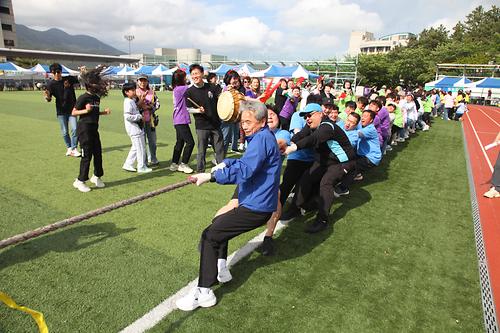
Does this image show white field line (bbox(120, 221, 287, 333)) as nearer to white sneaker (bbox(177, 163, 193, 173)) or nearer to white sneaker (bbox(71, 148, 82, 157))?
white sneaker (bbox(177, 163, 193, 173))

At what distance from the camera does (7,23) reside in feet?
235

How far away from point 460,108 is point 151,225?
22.5m

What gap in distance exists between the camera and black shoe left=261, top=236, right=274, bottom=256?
4004 millimetres

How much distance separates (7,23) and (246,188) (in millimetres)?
91825

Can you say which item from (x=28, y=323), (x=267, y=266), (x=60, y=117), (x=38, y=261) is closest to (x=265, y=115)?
(x=267, y=266)

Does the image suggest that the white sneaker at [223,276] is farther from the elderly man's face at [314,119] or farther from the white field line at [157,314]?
the elderly man's face at [314,119]

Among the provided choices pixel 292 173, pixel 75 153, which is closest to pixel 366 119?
pixel 292 173

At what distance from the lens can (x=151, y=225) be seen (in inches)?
180

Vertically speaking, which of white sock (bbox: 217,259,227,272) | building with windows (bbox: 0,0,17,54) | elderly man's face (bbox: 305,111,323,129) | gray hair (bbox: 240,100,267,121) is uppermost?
building with windows (bbox: 0,0,17,54)

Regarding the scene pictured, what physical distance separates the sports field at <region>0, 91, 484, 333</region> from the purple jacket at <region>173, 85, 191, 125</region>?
123 centimetres

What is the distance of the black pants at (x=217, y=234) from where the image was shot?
10.0ft

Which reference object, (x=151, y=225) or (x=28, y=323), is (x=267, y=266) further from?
(x=28, y=323)

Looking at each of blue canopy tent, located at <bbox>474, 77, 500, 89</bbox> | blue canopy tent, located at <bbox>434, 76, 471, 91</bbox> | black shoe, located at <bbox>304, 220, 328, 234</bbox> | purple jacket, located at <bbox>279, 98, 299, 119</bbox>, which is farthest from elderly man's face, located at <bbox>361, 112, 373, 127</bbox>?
A: blue canopy tent, located at <bbox>474, 77, 500, 89</bbox>

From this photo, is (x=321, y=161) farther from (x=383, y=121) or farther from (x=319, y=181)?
(x=383, y=121)
